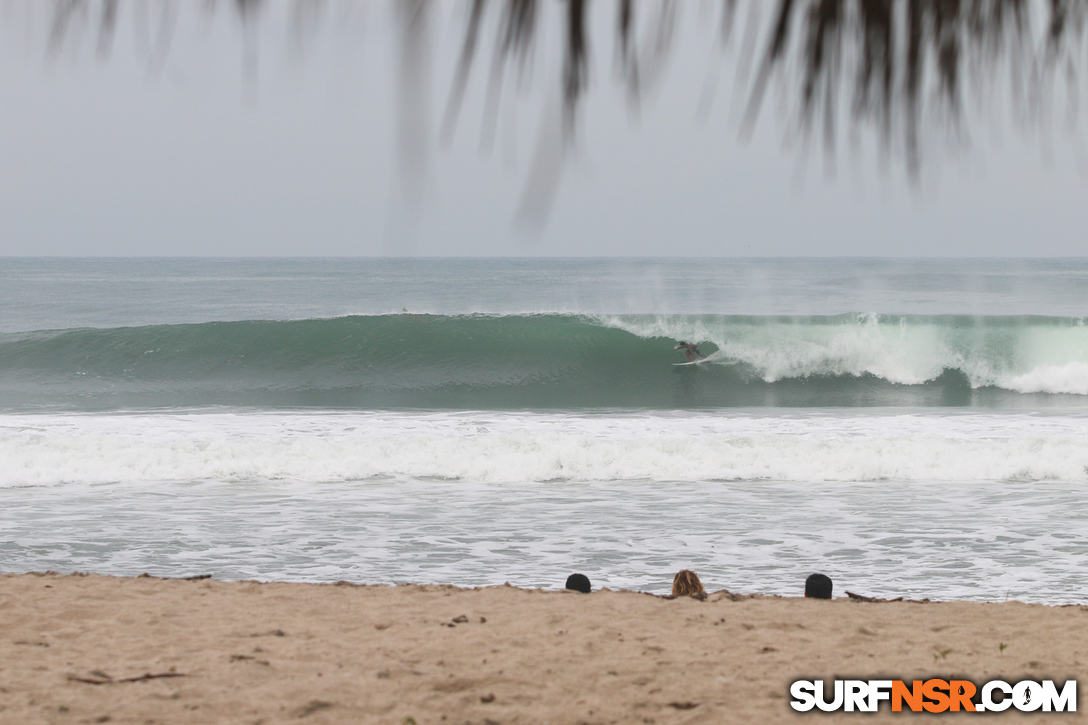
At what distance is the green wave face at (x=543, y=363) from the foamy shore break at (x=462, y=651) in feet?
40.1

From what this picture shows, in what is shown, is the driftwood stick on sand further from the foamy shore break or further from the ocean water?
the ocean water

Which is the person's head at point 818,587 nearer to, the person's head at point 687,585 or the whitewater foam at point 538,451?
the person's head at point 687,585

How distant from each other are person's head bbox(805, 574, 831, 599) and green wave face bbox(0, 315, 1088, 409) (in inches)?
469

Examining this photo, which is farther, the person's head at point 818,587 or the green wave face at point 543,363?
the green wave face at point 543,363

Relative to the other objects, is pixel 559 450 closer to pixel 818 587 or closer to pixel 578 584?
pixel 578 584

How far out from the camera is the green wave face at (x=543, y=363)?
1850 cm

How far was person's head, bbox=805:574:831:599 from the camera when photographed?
16.4 feet

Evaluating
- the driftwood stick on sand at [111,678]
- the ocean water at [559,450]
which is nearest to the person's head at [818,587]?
the ocean water at [559,450]

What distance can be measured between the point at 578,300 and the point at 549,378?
17.4 m

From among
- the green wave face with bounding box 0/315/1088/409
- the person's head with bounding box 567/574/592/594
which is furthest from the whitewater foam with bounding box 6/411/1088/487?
the person's head with bounding box 567/574/592/594

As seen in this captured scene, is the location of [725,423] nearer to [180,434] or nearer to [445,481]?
[445,481]

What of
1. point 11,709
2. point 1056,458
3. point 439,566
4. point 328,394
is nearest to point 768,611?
point 439,566

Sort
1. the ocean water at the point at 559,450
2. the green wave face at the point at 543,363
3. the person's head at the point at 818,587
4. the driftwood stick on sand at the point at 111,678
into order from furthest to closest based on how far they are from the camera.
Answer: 1. the green wave face at the point at 543,363
2. the ocean water at the point at 559,450
3. the person's head at the point at 818,587
4. the driftwood stick on sand at the point at 111,678

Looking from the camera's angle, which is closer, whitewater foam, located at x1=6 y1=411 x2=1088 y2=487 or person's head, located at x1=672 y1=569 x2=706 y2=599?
person's head, located at x1=672 y1=569 x2=706 y2=599
